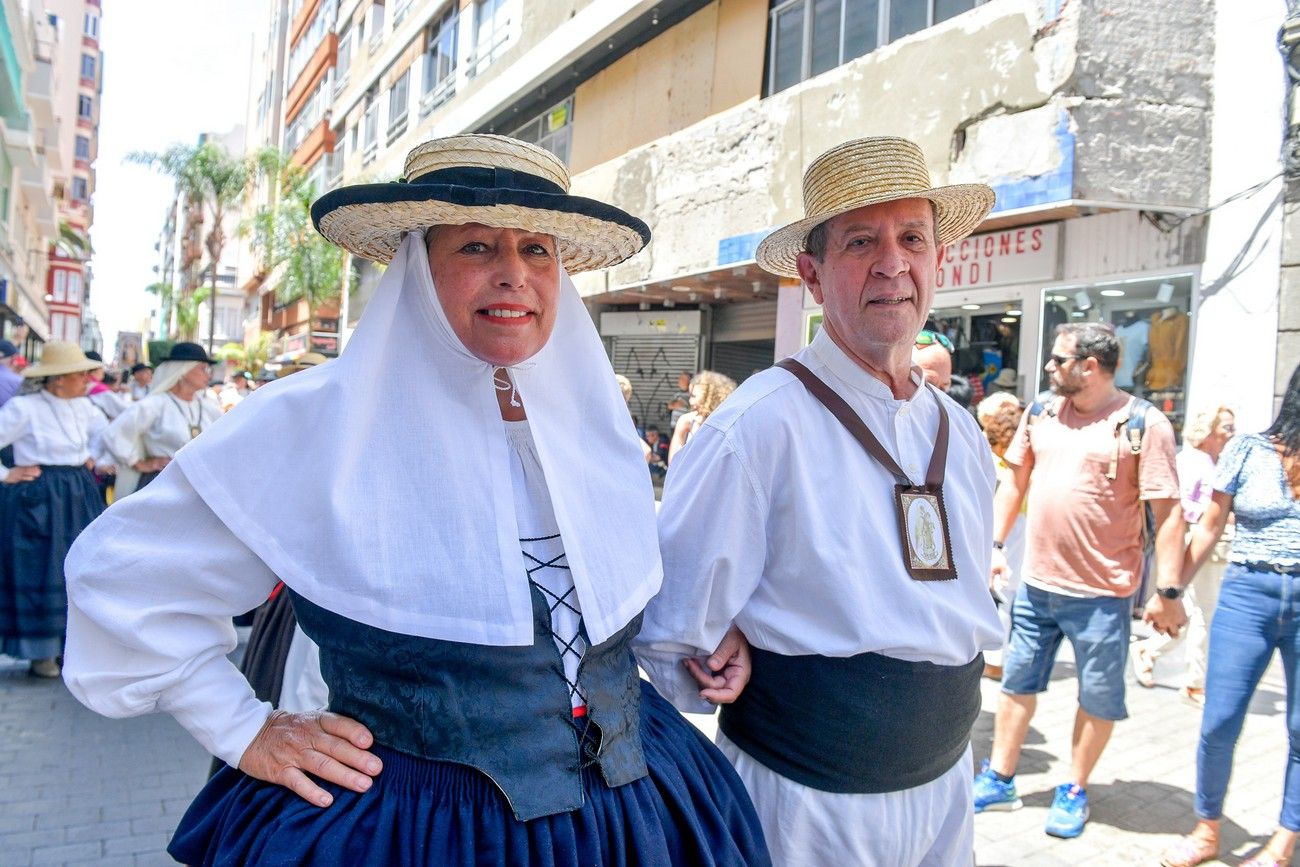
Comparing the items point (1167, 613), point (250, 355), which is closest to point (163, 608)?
point (1167, 613)

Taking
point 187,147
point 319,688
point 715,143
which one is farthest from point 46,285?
point 319,688

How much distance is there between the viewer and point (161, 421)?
676cm

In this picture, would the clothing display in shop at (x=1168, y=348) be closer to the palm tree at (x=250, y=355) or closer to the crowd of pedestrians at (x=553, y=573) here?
the crowd of pedestrians at (x=553, y=573)

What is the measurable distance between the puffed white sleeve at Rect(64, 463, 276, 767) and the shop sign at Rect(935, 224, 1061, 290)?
7.79 m

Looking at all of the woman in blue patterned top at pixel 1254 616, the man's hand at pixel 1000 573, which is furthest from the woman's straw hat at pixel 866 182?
the man's hand at pixel 1000 573

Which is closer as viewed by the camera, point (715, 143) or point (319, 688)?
point (319, 688)

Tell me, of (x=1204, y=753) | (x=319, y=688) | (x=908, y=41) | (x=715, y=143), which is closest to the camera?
(x=319, y=688)

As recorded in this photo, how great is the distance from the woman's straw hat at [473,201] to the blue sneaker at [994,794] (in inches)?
128

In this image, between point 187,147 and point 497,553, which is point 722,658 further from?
point 187,147

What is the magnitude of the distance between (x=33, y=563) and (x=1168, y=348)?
27.4ft

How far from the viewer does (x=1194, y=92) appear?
766cm

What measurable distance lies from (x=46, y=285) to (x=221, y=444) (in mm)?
57326

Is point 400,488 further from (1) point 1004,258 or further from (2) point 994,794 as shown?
(1) point 1004,258

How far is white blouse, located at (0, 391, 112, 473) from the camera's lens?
20.2 ft
